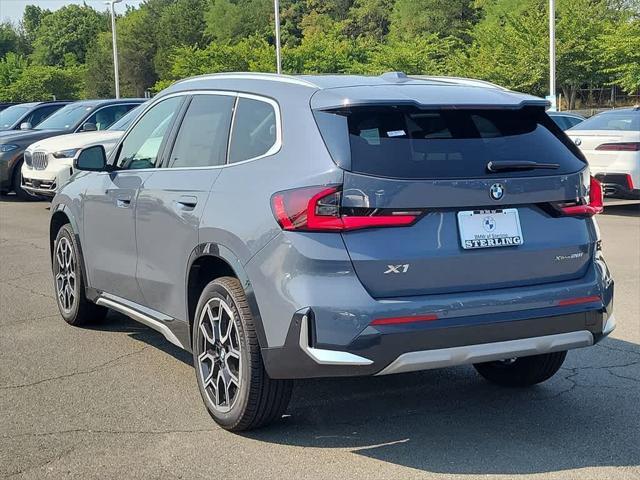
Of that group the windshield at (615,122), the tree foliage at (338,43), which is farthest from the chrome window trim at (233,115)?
the tree foliage at (338,43)

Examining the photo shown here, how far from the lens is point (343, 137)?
393 cm

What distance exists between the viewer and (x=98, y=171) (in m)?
5.82

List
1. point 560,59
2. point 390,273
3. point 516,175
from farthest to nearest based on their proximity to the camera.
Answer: point 560,59 → point 516,175 → point 390,273

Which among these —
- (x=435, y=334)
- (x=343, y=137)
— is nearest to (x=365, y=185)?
(x=343, y=137)

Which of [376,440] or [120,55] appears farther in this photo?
[120,55]

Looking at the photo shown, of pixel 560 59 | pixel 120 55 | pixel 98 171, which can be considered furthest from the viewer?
pixel 120 55

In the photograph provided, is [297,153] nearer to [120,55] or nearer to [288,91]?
[288,91]

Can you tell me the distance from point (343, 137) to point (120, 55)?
9867cm

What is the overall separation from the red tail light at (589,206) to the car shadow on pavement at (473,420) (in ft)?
3.54

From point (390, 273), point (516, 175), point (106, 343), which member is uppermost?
point (516, 175)

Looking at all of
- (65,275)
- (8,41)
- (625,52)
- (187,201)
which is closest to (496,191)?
(187,201)

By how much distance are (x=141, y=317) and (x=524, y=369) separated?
88.5 inches

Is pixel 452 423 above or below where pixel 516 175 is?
below

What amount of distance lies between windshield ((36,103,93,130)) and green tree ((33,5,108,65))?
351 feet
